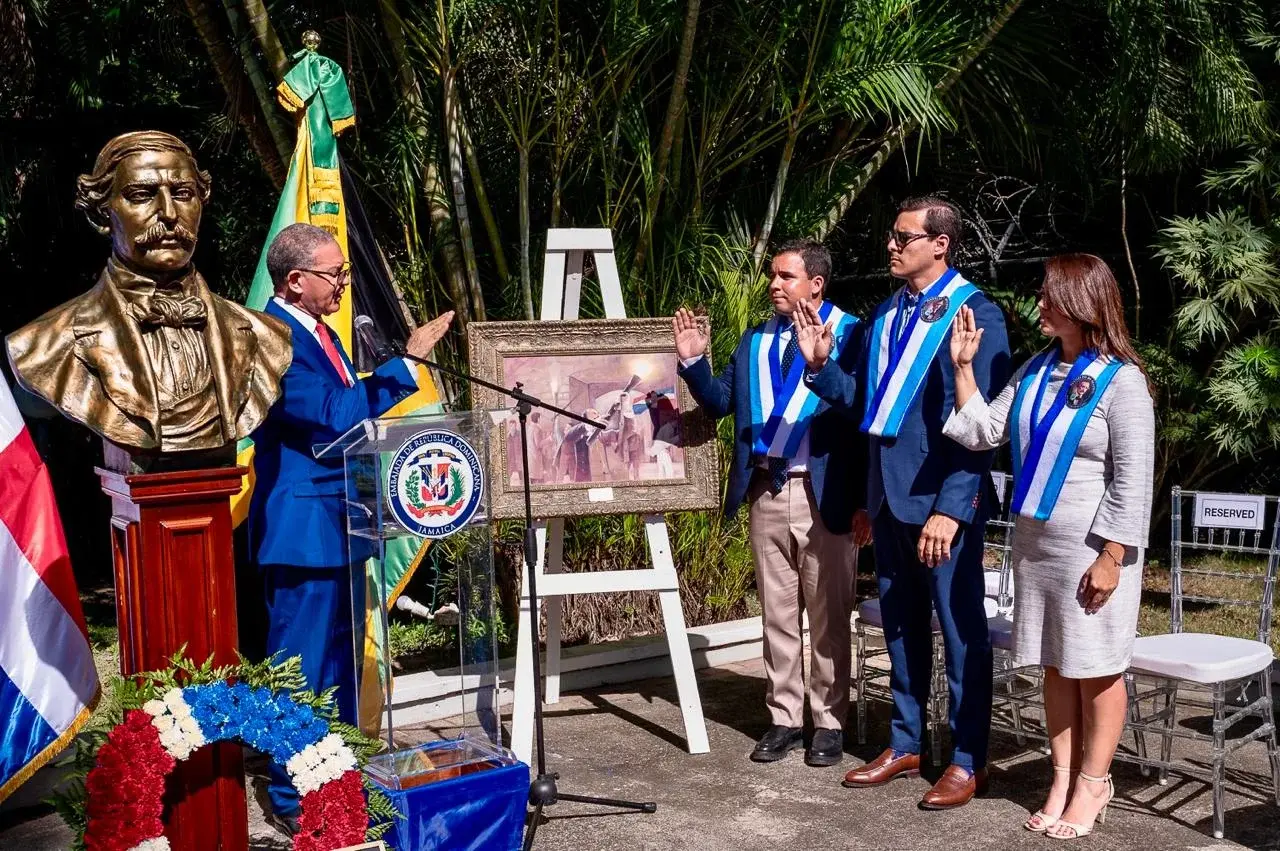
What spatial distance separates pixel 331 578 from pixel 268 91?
2739mm

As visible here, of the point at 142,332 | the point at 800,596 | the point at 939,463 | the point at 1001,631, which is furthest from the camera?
the point at 800,596

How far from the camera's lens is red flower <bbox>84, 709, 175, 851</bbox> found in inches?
117

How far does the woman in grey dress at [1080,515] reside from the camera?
357 cm

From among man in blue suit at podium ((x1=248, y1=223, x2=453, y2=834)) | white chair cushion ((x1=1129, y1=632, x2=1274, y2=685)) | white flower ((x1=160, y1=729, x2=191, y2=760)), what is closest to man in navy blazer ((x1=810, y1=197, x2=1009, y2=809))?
white chair cushion ((x1=1129, y1=632, x2=1274, y2=685))

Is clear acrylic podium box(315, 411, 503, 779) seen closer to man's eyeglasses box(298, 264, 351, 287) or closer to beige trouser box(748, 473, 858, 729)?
man's eyeglasses box(298, 264, 351, 287)

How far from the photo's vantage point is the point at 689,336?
176 inches

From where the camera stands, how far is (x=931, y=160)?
26.2 ft

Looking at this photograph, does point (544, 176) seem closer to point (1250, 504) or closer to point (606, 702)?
point (606, 702)

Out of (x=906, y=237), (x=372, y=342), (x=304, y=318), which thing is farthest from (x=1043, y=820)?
(x=372, y=342)

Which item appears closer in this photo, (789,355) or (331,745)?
(331,745)

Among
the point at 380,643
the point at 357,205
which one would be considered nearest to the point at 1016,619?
the point at 380,643

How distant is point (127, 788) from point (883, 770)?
7.39 ft

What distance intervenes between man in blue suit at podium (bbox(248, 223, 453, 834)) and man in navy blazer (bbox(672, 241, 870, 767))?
1.14 m

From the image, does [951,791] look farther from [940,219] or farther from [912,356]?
[940,219]
